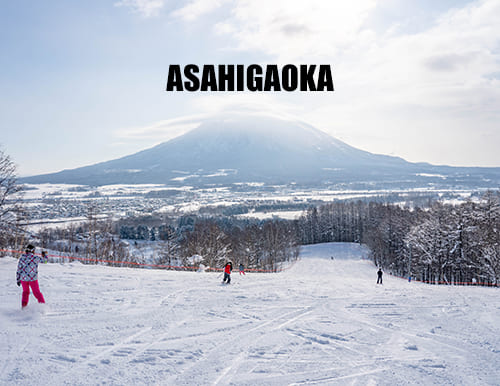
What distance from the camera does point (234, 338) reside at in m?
7.55

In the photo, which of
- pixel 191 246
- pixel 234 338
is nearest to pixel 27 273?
pixel 234 338

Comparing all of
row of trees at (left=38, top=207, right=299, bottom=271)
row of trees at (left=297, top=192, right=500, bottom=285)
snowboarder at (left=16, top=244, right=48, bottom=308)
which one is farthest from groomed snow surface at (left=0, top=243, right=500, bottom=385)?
row of trees at (left=297, top=192, right=500, bottom=285)

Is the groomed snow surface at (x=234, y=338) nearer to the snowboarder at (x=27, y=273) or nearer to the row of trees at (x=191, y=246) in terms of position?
the snowboarder at (x=27, y=273)

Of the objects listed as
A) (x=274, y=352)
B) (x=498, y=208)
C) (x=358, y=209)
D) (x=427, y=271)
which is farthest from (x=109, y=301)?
(x=358, y=209)

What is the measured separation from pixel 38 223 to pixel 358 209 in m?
82.8

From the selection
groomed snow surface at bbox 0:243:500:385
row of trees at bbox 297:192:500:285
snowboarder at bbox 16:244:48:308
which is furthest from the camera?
row of trees at bbox 297:192:500:285

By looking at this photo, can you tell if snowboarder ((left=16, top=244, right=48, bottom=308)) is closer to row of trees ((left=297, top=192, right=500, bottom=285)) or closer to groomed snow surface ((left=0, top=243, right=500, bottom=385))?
groomed snow surface ((left=0, top=243, right=500, bottom=385))

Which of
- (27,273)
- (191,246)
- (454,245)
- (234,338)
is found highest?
(27,273)

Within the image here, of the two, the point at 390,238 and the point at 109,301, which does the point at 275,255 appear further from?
the point at 109,301

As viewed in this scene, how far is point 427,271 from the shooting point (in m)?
39.8

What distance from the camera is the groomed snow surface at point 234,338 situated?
581 centimetres

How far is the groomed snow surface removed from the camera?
5812mm

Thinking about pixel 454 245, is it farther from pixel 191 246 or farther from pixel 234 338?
pixel 234 338

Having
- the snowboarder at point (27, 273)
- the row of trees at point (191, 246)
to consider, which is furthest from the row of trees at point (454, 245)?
the snowboarder at point (27, 273)
